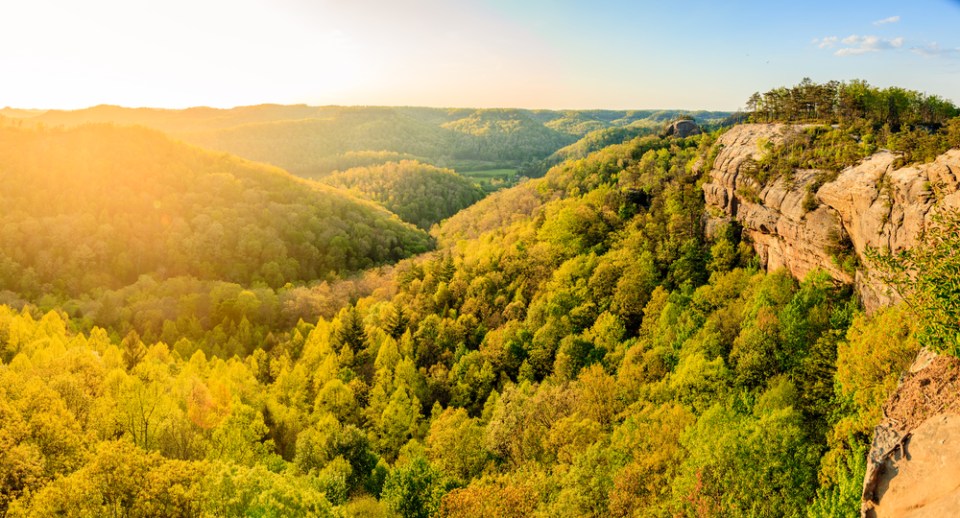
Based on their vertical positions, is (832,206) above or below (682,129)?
below

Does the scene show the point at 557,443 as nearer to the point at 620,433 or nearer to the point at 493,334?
the point at 620,433

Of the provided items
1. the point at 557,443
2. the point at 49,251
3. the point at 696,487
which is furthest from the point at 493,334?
the point at 49,251

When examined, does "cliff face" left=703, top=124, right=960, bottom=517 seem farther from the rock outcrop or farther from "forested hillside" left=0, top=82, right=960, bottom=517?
the rock outcrop

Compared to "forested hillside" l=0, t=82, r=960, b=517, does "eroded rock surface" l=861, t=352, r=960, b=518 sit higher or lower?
higher

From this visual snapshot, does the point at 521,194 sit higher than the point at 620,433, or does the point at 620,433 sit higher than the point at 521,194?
the point at 521,194

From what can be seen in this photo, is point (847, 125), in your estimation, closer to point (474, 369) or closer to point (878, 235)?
point (878, 235)

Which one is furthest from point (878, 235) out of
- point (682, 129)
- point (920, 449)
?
point (682, 129)

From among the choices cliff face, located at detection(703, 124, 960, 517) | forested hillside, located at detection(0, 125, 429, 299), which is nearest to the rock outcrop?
cliff face, located at detection(703, 124, 960, 517)
